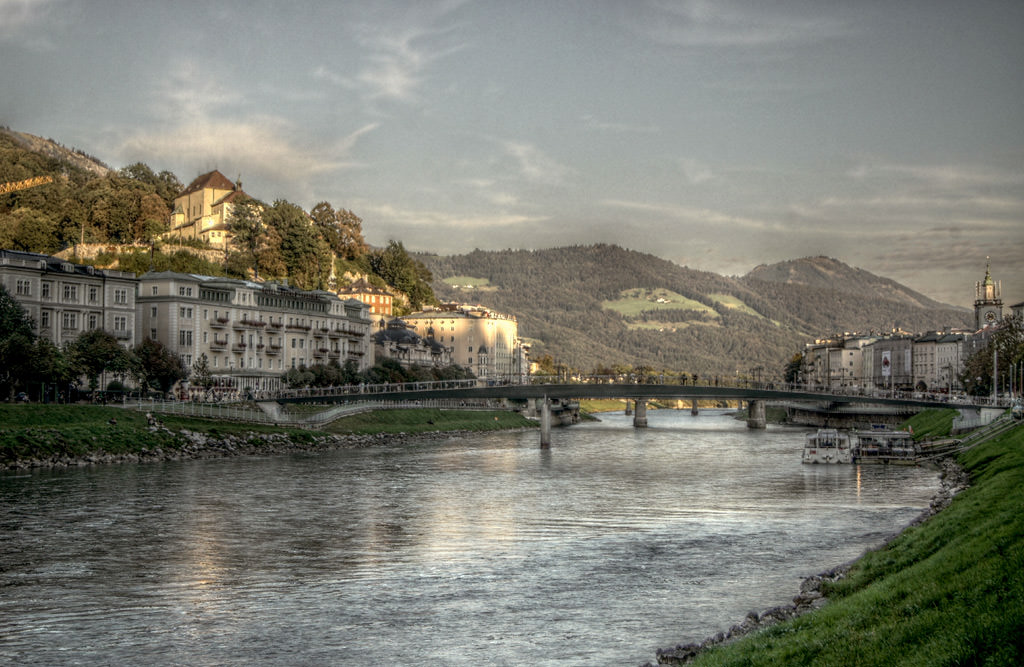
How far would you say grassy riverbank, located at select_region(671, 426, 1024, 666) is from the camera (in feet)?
48.0

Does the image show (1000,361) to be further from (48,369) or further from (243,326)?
(48,369)

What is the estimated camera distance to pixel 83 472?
6056 cm

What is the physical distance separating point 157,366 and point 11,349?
75.2ft

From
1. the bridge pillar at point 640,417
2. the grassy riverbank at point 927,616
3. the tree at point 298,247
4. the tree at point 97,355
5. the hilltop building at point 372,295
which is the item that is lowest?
the bridge pillar at point 640,417

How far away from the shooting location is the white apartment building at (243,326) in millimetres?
108312

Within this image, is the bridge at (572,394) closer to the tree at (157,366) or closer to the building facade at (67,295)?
the tree at (157,366)

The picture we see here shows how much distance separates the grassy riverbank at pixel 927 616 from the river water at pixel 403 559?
11.8ft

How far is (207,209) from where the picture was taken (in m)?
169

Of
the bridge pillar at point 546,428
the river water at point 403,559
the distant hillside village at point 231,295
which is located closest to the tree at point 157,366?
the distant hillside village at point 231,295

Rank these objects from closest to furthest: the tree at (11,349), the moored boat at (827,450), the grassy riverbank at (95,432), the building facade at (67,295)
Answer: the grassy riverbank at (95,432) → the tree at (11,349) → the moored boat at (827,450) → the building facade at (67,295)

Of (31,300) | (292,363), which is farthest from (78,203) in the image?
(31,300)

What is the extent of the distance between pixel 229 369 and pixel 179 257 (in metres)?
32.6

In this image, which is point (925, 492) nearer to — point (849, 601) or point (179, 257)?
point (849, 601)

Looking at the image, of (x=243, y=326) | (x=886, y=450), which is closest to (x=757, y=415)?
(x=886, y=450)
